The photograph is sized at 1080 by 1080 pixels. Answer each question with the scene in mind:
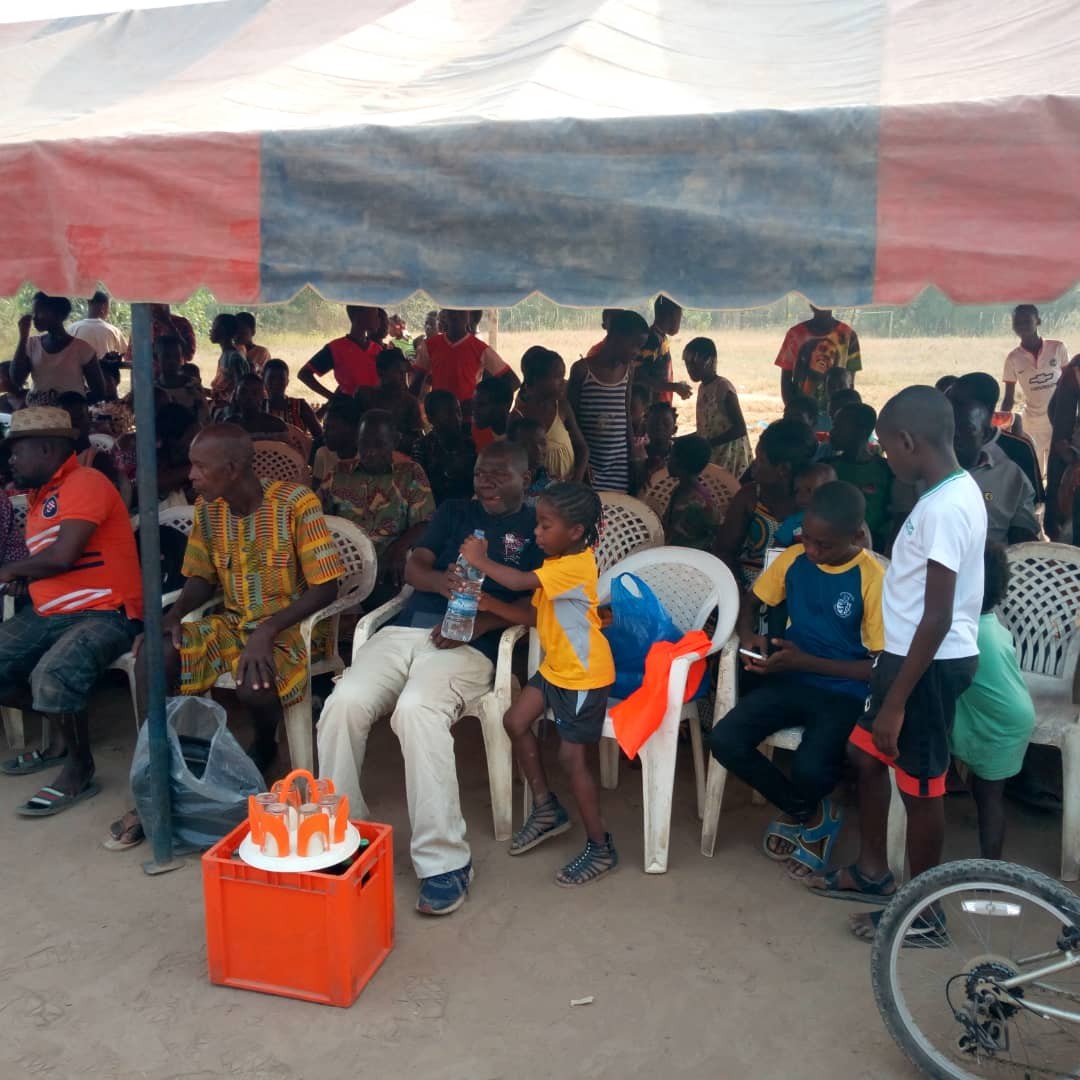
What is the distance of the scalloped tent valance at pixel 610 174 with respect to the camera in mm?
2719

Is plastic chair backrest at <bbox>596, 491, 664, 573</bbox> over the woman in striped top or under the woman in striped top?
under

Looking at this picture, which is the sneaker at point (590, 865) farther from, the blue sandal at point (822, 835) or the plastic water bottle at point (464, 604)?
the plastic water bottle at point (464, 604)

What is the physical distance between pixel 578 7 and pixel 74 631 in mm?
3068

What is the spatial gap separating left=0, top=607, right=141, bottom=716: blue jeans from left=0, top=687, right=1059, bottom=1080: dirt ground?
0.48 m

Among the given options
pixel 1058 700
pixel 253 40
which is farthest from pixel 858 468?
pixel 253 40

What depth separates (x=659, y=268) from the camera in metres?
2.99

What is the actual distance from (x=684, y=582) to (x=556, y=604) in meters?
0.76

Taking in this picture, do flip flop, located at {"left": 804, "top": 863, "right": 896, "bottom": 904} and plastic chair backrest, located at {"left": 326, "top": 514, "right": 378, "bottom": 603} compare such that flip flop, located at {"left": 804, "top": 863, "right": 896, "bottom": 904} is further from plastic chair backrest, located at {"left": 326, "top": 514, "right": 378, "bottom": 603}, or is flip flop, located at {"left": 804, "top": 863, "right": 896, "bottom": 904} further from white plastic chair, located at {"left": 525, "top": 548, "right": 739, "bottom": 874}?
plastic chair backrest, located at {"left": 326, "top": 514, "right": 378, "bottom": 603}

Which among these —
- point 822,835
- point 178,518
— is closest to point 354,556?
point 178,518

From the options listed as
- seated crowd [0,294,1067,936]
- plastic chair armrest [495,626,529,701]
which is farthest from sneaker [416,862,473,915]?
plastic chair armrest [495,626,529,701]

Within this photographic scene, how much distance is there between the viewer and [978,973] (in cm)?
245

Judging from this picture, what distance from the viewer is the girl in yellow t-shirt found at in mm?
3529

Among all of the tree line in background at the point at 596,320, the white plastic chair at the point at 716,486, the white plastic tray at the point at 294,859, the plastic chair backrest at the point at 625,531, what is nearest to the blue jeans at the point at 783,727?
the plastic chair backrest at the point at 625,531

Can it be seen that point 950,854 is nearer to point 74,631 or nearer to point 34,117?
point 74,631
